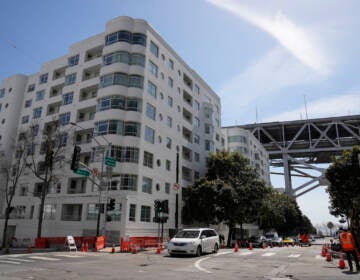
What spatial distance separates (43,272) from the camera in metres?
12.1

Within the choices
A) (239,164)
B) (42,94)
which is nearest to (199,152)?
(239,164)

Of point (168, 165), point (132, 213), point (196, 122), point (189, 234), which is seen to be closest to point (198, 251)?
point (189, 234)

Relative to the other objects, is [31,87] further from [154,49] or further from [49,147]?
[154,49]

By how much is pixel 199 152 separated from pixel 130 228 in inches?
878

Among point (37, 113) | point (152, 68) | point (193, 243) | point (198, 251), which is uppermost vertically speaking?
point (152, 68)

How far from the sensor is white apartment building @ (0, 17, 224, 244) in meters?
35.9

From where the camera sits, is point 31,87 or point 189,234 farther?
point 31,87

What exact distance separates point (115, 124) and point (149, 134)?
4.76 m

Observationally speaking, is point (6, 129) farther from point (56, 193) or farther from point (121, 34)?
point (121, 34)

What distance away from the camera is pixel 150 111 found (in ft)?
133

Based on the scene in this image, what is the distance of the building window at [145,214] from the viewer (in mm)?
35906

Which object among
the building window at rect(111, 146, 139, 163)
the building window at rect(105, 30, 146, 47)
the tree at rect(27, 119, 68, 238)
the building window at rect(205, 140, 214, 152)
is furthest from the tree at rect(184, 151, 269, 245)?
the building window at rect(105, 30, 146, 47)

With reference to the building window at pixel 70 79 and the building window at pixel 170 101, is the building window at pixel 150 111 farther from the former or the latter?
the building window at pixel 70 79

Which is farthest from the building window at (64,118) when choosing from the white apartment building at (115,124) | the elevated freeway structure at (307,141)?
the elevated freeway structure at (307,141)
